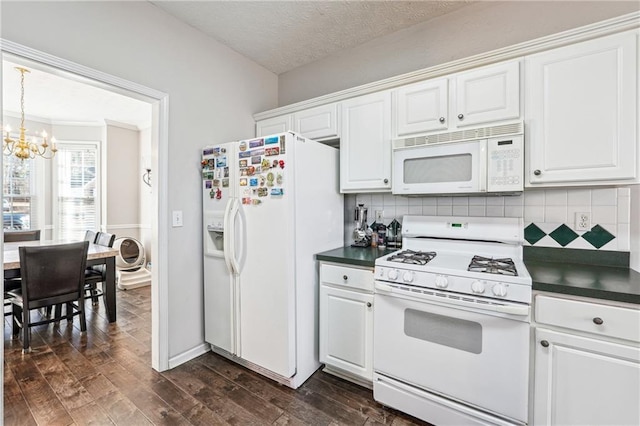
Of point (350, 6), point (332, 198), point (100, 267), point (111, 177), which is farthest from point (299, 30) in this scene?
point (111, 177)

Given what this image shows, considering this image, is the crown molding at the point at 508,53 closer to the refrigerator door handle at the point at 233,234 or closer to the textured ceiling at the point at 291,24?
the textured ceiling at the point at 291,24

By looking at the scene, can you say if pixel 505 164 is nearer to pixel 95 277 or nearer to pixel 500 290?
pixel 500 290

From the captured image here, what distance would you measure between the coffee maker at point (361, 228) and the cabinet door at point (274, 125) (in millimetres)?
977

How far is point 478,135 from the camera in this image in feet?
5.85

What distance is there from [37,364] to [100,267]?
128 centimetres

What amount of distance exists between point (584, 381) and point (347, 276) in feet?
4.15

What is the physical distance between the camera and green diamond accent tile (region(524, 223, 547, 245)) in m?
1.92

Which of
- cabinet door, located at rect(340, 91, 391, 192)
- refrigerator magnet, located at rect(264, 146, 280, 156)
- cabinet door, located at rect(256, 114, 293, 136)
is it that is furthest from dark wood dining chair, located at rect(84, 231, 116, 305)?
cabinet door, located at rect(340, 91, 391, 192)

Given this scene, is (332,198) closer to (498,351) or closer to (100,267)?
(498,351)

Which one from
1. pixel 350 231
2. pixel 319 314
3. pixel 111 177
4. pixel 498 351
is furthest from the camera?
pixel 111 177

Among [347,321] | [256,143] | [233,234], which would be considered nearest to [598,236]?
[347,321]

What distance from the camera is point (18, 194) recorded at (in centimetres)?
447

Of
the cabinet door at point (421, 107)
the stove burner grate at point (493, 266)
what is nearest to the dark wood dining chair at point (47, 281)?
the cabinet door at point (421, 107)

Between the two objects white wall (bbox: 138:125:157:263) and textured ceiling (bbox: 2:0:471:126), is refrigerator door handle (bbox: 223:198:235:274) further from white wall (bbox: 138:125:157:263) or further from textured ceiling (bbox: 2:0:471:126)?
white wall (bbox: 138:125:157:263)
